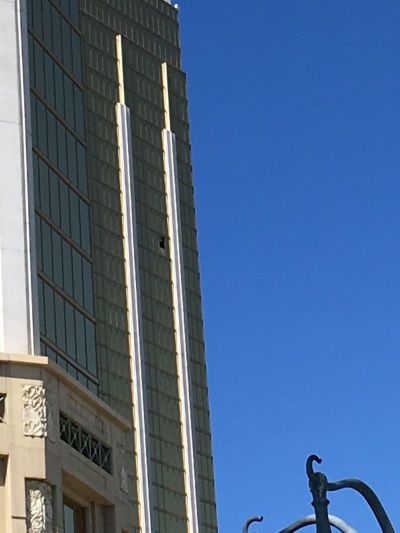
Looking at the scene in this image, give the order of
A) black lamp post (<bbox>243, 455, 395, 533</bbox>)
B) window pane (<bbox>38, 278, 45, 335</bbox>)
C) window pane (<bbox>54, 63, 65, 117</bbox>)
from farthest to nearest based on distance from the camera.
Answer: window pane (<bbox>54, 63, 65, 117</bbox>) → window pane (<bbox>38, 278, 45, 335</bbox>) → black lamp post (<bbox>243, 455, 395, 533</bbox>)

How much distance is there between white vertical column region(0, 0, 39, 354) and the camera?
5522cm

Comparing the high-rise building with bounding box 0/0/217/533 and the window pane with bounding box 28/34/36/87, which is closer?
the high-rise building with bounding box 0/0/217/533

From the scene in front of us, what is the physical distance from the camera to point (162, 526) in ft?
447

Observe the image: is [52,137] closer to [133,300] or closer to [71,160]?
[71,160]

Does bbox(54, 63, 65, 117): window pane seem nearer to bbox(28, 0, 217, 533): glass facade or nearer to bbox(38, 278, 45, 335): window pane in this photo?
bbox(38, 278, 45, 335): window pane

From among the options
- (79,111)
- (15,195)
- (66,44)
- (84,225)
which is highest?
(66,44)

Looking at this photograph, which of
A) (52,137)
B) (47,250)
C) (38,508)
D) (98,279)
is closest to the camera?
(38,508)

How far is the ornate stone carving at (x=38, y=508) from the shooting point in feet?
169

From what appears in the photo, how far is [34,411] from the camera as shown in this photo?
52188 mm

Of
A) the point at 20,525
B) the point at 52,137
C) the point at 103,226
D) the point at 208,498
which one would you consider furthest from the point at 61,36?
the point at 208,498

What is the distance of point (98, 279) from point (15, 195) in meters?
82.0

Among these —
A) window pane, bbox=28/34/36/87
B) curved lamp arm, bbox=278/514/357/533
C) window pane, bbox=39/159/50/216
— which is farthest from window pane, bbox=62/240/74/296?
curved lamp arm, bbox=278/514/357/533

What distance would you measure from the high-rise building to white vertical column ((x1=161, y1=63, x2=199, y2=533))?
0.16 m

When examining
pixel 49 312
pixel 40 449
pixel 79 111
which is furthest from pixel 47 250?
pixel 40 449
